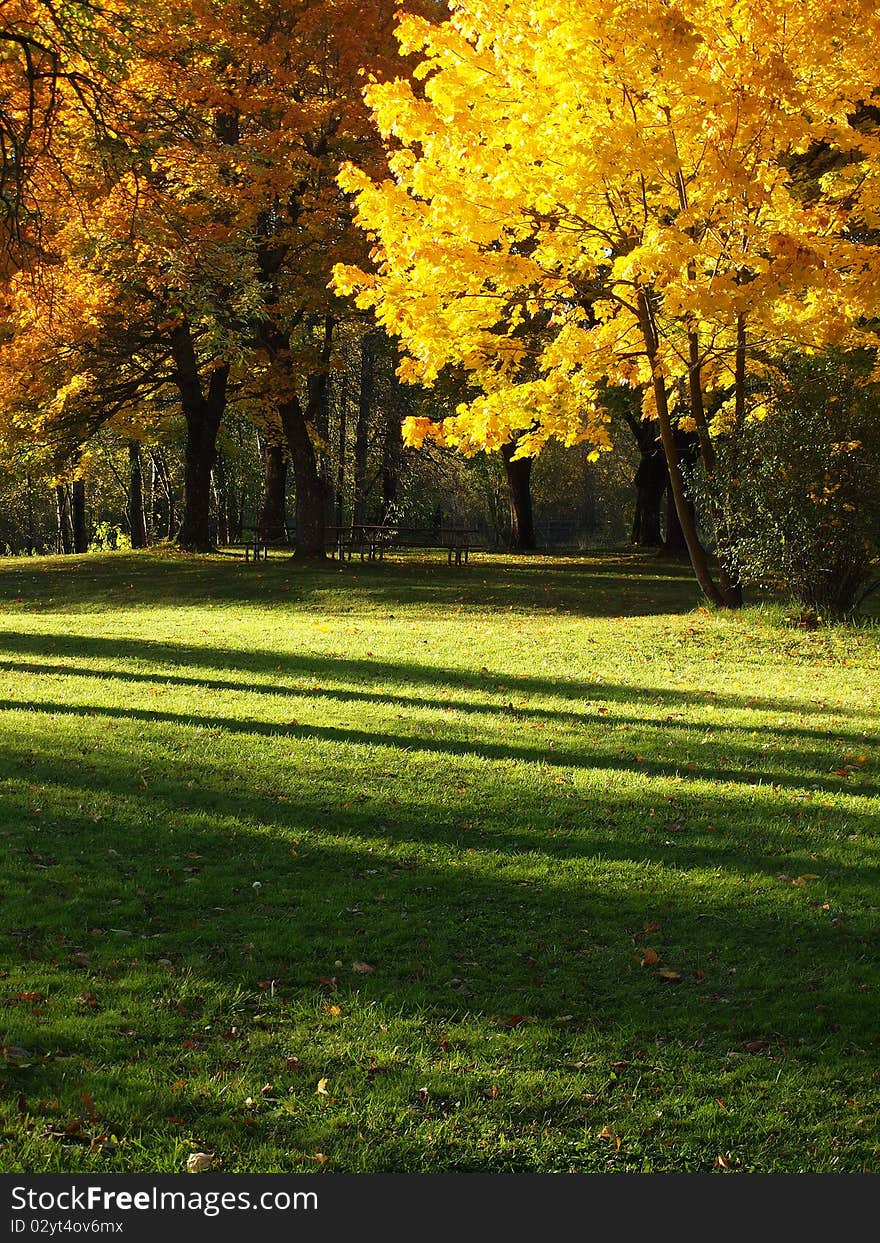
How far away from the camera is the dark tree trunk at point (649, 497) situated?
3294 cm

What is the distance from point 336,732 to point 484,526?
168ft

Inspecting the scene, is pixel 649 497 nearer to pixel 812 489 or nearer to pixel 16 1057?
pixel 812 489

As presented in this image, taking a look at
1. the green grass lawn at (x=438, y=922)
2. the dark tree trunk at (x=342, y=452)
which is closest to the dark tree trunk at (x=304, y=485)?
the dark tree trunk at (x=342, y=452)

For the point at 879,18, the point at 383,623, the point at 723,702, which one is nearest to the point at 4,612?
the point at 383,623

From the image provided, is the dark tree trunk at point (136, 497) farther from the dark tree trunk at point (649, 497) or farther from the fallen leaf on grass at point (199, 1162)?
the fallen leaf on grass at point (199, 1162)

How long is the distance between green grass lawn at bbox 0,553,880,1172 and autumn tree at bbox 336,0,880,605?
4.69m

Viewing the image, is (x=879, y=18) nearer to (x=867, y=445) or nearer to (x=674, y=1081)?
(x=867, y=445)

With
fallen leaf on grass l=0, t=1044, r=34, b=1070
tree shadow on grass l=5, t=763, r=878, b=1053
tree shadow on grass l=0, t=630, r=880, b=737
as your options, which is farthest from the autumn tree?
fallen leaf on grass l=0, t=1044, r=34, b=1070

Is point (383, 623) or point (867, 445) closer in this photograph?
point (867, 445)

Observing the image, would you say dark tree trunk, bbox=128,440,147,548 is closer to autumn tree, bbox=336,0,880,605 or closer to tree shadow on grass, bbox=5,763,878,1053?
autumn tree, bbox=336,0,880,605

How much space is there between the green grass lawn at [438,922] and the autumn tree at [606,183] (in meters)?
4.69

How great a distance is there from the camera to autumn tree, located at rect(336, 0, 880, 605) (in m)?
11.8

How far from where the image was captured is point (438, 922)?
5594 mm

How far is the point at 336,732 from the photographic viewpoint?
9.34m
